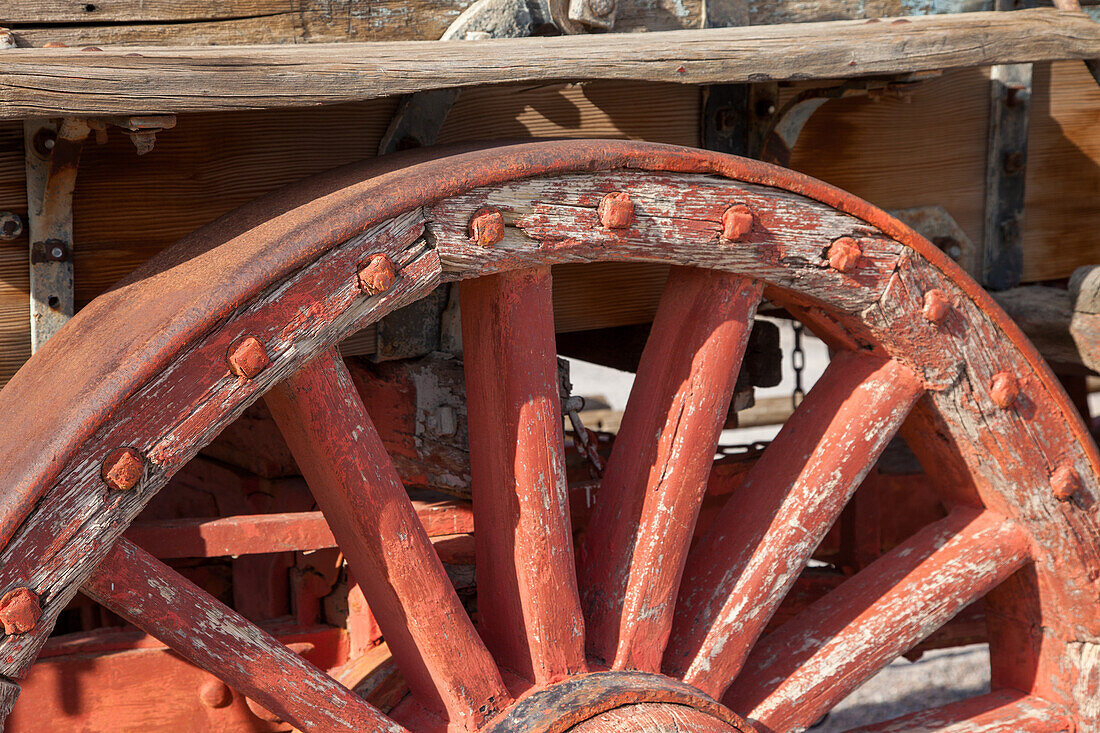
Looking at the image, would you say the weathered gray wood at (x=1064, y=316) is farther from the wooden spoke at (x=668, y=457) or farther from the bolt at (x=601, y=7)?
the bolt at (x=601, y=7)

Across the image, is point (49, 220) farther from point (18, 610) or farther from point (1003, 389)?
point (1003, 389)

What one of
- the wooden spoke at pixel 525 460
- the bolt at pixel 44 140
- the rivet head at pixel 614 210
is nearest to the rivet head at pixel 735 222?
the rivet head at pixel 614 210

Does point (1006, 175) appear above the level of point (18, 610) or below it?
above

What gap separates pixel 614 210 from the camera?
1344 millimetres

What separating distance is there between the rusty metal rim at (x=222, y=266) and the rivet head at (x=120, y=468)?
0.04 metres

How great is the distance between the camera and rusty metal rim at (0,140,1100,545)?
1.07 meters

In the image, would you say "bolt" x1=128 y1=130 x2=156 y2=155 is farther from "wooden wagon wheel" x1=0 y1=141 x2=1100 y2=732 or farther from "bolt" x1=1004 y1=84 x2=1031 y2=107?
"bolt" x1=1004 y1=84 x2=1031 y2=107

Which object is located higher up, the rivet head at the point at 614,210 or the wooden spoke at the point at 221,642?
the rivet head at the point at 614,210

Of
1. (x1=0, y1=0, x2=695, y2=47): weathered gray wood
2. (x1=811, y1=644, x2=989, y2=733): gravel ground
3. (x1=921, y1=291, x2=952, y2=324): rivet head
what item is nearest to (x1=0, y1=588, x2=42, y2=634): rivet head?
(x1=0, y1=0, x2=695, y2=47): weathered gray wood

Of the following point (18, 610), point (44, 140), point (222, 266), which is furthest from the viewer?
point (44, 140)

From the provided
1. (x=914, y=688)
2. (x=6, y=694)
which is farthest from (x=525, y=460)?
(x=914, y=688)

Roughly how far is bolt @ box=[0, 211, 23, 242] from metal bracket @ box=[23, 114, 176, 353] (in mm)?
18

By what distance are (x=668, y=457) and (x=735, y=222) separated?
14.2 inches

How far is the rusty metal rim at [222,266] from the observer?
1.07 metres
